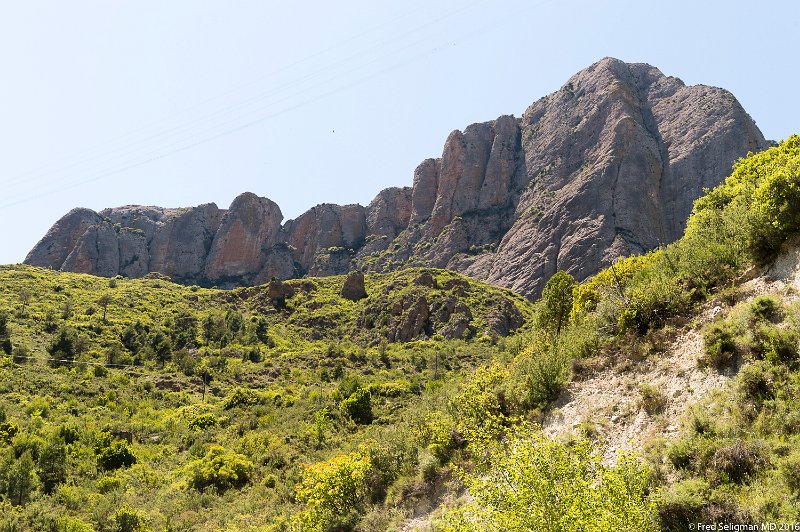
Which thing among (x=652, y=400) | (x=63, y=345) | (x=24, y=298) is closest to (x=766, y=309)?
(x=652, y=400)

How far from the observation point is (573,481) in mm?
8398

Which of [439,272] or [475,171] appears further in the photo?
[475,171]

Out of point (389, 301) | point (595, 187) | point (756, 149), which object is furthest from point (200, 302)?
point (756, 149)

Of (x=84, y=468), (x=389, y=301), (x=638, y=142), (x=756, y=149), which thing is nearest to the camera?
(x=84, y=468)

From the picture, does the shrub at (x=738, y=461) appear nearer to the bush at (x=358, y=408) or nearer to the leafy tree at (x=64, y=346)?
the bush at (x=358, y=408)

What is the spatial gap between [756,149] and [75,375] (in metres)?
128

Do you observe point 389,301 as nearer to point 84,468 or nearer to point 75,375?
point 75,375

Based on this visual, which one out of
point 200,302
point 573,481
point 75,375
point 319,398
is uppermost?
point 200,302

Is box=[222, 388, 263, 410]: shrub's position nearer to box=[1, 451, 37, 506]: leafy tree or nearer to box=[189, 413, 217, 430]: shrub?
box=[189, 413, 217, 430]: shrub

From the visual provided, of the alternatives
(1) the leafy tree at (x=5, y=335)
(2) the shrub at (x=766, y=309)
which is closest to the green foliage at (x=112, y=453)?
(1) the leafy tree at (x=5, y=335)

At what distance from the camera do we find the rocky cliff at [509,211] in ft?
345

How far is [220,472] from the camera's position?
90.3ft

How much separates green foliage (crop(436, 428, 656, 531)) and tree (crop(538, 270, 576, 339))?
749 inches

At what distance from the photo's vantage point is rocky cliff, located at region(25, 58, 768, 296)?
105 m
